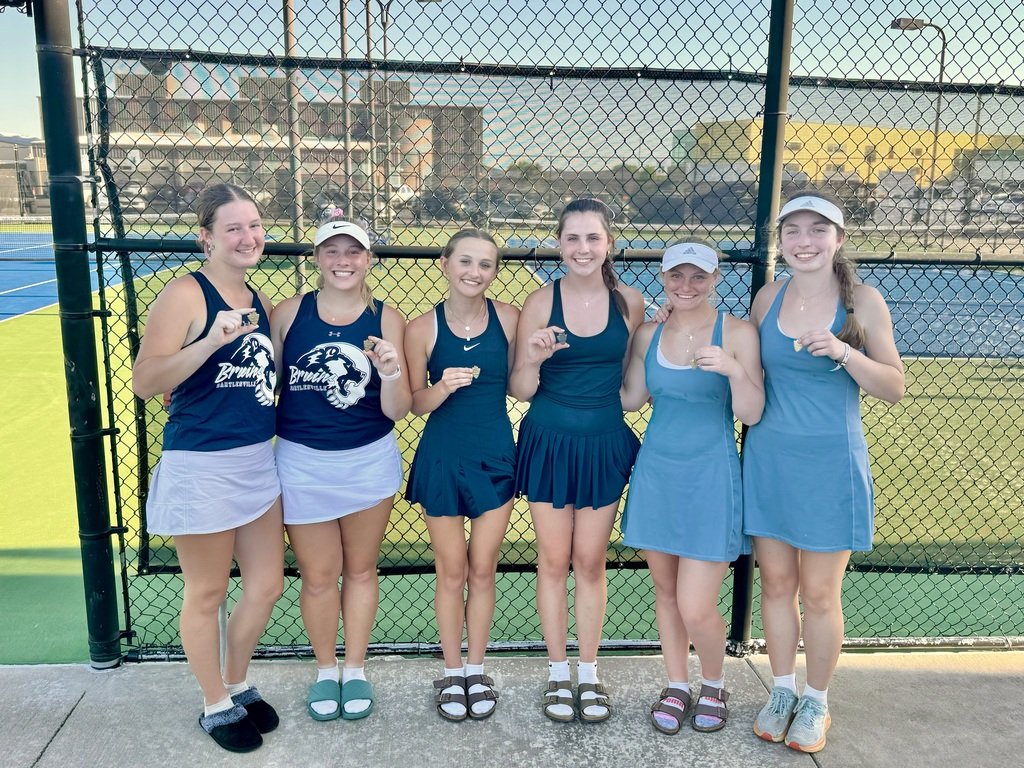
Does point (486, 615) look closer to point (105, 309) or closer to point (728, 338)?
point (728, 338)

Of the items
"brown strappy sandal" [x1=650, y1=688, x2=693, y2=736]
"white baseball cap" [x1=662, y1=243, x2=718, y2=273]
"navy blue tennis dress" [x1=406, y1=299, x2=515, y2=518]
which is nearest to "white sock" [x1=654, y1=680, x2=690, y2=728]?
"brown strappy sandal" [x1=650, y1=688, x2=693, y2=736]

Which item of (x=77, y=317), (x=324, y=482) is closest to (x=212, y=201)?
(x=77, y=317)

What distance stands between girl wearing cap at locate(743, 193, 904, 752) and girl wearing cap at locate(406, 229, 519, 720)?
89 centimetres

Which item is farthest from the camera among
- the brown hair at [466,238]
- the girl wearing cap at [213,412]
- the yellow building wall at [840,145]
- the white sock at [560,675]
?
the yellow building wall at [840,145]

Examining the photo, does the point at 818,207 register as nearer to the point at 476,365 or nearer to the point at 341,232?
the point at 476,365

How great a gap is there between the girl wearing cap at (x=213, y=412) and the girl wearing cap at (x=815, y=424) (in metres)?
1.70

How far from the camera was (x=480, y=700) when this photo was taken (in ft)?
9.93

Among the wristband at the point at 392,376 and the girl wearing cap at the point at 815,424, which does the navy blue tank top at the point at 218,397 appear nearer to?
the wristband at the point at 392,376

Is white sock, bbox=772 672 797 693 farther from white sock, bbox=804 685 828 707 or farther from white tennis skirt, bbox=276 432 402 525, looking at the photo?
white tennis skirt, bbox=276 432 402 525

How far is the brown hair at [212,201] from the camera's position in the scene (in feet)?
8.52

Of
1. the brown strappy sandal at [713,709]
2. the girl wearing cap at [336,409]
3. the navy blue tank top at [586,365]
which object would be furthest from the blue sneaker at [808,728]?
the girl wearing cap at [336,409]

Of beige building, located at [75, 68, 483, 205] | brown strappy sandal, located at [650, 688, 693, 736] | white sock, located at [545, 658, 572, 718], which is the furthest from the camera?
beige building, located at [75, 68, 483, 205]

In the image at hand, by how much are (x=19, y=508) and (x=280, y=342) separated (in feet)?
10.8

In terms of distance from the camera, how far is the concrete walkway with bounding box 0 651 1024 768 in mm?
2791
